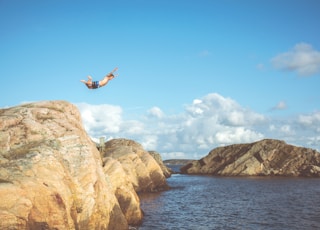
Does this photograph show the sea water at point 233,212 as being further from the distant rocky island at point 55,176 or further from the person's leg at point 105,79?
the person's leg at point 105,79

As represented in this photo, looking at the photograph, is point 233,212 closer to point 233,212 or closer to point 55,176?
point 233,212

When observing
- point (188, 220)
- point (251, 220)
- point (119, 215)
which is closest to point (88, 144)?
point (119, 215)

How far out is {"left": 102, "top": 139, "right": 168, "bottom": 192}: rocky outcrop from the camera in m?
46.4

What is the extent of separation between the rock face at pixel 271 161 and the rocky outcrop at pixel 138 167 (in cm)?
4462

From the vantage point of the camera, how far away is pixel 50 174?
16438 mm

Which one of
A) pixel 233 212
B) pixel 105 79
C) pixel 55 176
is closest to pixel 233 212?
pixel 233 212

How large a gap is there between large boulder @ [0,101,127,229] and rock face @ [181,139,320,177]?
77.7 m

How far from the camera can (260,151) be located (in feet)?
314

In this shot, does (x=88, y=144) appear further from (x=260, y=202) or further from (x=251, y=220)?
(x=260, y=202)

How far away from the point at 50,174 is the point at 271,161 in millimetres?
87958

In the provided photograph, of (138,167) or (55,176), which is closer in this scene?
(55,176)

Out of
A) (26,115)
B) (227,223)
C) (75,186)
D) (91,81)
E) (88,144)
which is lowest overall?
(227,223)

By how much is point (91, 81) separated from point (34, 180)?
30.1 ft

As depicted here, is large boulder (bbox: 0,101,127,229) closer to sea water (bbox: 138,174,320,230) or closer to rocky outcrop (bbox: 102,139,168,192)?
sea water (bbox: 138,174,320,230)
